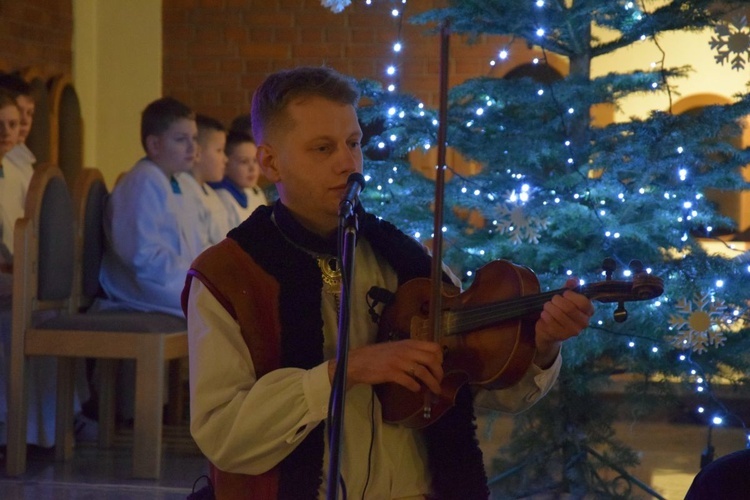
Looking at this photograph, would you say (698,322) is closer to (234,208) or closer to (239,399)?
(239,399)

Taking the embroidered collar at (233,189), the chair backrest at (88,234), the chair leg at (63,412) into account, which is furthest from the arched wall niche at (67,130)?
the chair leg at (63,412)

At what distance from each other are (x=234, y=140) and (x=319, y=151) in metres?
4.53

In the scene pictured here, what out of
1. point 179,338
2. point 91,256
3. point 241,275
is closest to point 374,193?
point 179,338

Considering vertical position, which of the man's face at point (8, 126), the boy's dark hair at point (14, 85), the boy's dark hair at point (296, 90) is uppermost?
the boy's dark hair at point (14, 85)

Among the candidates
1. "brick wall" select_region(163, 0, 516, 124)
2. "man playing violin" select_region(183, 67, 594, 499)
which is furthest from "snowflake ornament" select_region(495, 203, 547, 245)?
"brick wall" select_region(163, 0, 516, 124)

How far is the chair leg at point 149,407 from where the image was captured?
4375 millimetres

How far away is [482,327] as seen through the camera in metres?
1.97

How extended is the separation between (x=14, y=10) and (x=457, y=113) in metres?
3.60

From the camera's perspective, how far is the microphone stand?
1.71m

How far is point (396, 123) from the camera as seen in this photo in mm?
3941

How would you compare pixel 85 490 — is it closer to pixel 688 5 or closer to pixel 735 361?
pixel 735 361

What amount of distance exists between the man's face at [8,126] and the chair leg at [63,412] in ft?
3.31

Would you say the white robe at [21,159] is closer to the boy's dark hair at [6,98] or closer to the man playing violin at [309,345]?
the boy's dark hair at [6,98]

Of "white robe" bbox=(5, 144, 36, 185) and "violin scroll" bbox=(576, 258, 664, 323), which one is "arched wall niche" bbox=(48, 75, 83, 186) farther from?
"violin scroll" bbox=(576, 258, 664, 323)
